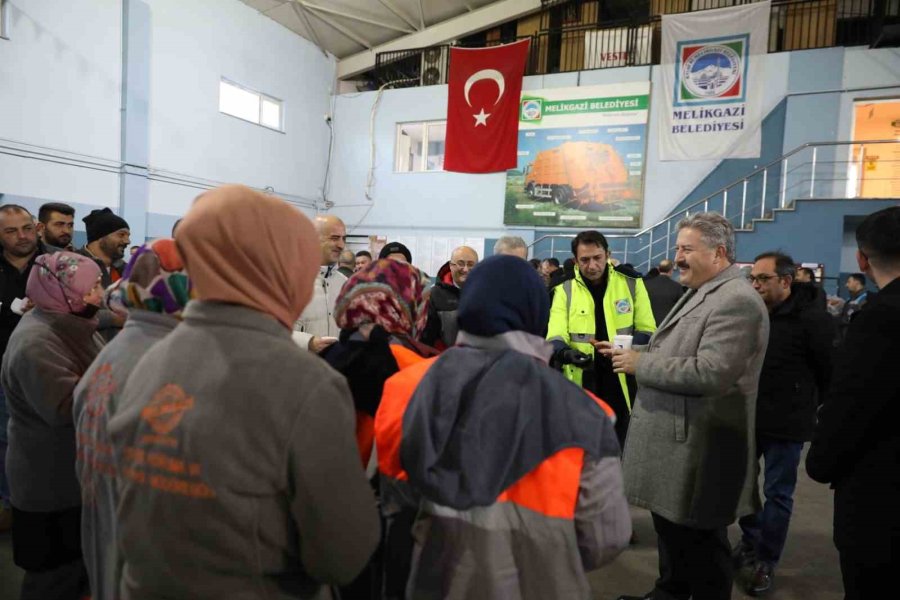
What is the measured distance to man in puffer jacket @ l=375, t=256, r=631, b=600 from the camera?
3.71ft

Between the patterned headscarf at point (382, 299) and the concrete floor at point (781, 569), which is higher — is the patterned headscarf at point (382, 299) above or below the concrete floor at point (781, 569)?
above

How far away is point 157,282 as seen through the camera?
50.8 inches

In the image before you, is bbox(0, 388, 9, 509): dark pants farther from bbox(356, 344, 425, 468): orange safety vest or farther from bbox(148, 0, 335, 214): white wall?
bbox(148, 0, 335, 214): white wall

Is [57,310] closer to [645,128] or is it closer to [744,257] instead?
[744,257]

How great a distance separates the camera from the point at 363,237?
462 inches

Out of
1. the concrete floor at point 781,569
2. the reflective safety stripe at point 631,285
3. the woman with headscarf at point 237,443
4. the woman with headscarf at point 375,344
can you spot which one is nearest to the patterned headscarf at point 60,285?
the woman with headscarf at point 375,344

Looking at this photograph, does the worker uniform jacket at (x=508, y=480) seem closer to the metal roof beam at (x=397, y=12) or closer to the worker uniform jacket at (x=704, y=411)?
the worker uniform jacket at (x=704, y=411)

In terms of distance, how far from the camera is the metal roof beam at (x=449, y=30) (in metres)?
10.9

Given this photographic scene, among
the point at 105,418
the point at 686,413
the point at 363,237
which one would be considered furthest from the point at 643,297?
the point at 363,237

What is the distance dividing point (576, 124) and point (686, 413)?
872 centimetres

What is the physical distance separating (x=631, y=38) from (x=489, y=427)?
34.2 feet

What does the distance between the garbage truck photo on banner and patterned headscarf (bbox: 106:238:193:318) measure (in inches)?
355

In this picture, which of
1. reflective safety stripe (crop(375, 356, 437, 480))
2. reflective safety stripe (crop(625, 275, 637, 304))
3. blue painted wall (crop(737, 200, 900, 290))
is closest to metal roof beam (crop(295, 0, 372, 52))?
blue painted wall (crop(737, 200, 900, 290))

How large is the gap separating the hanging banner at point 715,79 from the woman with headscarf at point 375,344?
8.61 metres
